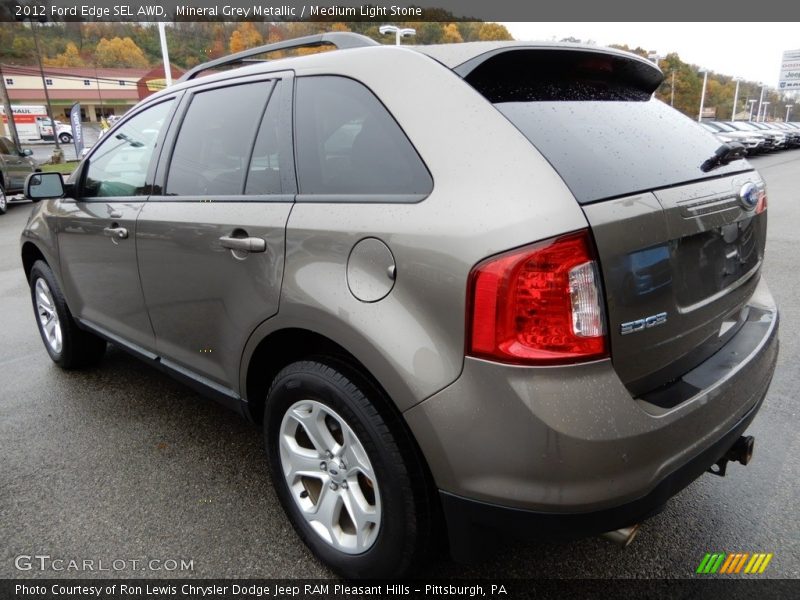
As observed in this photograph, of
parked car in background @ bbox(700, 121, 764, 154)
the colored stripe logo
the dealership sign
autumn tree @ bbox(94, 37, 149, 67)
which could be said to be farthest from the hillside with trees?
the colored stripe logo

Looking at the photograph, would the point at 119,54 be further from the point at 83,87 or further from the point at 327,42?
the point at 327,42

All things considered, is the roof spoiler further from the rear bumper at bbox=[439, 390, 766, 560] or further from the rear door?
the rear bumper at bbox=[439, 390, 766, 560]

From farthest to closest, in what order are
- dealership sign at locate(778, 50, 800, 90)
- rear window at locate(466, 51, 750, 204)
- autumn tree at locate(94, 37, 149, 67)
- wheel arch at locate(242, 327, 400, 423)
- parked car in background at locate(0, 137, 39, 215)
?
1. autumn tree at locate(94, 37, 149, 67)
2. dealership sign at locate(778, 50, 800, 90)
3. parked car in background at locate(0, 137, 39, 215)
4. wheel arch at locate(242, 327, 400, 423)
5. rear window at locate(466, 51, 750, 204)

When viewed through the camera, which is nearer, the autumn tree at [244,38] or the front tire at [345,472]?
the front tire at [345,472]

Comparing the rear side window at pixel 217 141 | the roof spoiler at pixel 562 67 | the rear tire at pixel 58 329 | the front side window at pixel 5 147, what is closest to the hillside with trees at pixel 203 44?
the front side window at pixel 5 147

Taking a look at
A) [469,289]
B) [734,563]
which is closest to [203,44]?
[469,289]

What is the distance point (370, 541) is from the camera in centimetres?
189

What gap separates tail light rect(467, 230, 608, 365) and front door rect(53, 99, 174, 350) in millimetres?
1981

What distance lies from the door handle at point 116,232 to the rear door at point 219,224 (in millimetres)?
152

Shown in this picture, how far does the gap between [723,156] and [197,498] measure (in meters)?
2.53

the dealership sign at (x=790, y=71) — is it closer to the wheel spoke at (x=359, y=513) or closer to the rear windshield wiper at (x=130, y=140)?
the rear windshield wiper at (x=130, y=140)

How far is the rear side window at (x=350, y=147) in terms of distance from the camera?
1734mm

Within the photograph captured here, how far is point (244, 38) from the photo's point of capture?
34.0 meters

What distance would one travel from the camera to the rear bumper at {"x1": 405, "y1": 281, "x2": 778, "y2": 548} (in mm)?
1449
